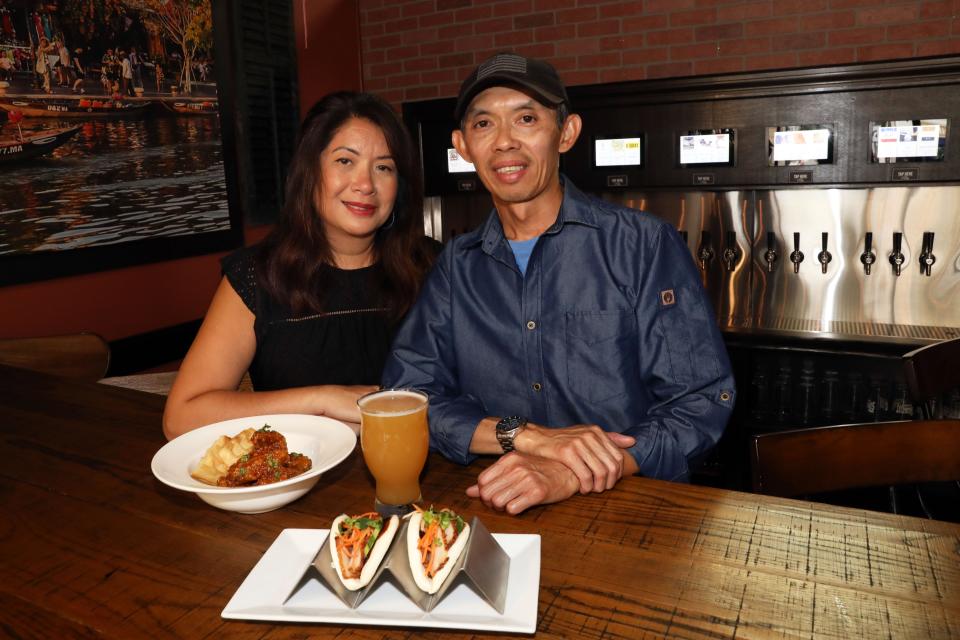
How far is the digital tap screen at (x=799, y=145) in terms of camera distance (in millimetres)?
2834

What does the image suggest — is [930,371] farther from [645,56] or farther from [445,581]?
[645,56]

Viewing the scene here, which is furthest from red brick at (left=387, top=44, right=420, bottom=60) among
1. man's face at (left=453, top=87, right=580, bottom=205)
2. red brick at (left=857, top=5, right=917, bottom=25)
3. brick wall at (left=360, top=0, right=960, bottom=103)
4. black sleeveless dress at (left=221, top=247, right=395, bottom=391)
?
man's face at (left=453, top=87, right=580, bottom=205)

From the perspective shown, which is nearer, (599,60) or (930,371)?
(930,371)

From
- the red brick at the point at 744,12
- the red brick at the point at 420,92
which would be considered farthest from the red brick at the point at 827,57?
the red brick at the point at 420,92

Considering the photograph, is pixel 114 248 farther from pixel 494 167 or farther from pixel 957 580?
pixel 957 580

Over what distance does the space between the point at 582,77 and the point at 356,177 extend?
2.13 metres

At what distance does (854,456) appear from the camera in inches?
55.1

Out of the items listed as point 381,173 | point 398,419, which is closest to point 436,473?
point 398,419

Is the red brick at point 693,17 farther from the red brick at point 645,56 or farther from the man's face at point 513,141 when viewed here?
the man's face at point 513,141

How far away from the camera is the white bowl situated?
1152 mm

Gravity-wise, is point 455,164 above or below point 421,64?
below

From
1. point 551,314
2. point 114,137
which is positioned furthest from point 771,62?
point 114,137

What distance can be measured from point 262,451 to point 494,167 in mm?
838

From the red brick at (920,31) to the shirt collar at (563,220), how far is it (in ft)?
7.03
